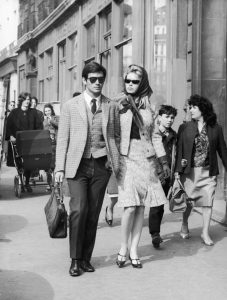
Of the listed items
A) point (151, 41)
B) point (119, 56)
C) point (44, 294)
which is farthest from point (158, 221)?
point (119, 56)

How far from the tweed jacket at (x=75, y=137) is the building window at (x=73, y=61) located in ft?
56.5

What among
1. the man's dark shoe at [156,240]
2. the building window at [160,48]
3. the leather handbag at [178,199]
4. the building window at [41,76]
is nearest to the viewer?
the man's dark shoe at [156,240]

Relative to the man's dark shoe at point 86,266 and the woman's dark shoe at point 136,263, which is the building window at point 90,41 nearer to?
the woman's dark shoe at point 136,263

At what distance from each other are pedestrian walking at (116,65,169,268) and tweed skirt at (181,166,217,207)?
1400 millimetres

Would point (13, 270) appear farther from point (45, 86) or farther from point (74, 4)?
point (45, 86)

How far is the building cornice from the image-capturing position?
77.0ft

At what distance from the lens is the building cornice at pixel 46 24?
925 inches

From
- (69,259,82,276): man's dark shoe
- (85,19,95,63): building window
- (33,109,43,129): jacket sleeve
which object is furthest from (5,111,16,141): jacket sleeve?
(85,19,95,63): building window

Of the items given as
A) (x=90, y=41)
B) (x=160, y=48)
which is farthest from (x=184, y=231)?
(x=90, y=41)

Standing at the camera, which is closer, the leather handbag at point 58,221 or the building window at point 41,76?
the leather handbag at point 58,221

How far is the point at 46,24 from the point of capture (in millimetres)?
28188

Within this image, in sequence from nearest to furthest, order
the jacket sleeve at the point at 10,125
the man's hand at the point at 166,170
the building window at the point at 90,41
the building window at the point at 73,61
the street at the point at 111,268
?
the street at the point at 111,268
the man's hand at the point at 166,170
the jacket sleeve at the point at 10,125
the building window at the point at 90,41
the building window at the point at 73,61

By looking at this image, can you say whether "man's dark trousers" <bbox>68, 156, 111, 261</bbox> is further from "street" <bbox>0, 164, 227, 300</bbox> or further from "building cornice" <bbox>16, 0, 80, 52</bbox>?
"building cornice" <bbox>16, 0, 80, 52</bbox>

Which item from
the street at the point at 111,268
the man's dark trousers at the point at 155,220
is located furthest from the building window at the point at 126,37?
the man's dark trousers at the point at 155,220
